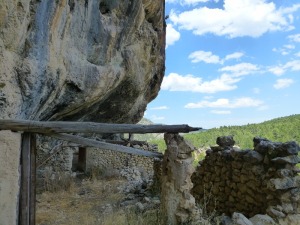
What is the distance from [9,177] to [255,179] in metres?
4.57

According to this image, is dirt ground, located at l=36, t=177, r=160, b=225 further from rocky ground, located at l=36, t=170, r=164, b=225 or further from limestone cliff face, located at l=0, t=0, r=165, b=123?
limestone cliff face, located at l=0, t=0, r=165, b=123

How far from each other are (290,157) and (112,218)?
136 inches

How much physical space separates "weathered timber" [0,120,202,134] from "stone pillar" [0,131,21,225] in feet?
0.38

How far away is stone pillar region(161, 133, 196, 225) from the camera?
16.5 feet

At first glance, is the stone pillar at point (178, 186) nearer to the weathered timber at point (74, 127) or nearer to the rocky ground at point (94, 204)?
the rocky ground at point (94, 204)

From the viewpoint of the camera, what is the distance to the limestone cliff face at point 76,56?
479cm

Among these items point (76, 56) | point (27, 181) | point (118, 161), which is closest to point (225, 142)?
point (76, 56)

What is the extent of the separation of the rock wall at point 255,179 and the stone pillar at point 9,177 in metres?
3.70

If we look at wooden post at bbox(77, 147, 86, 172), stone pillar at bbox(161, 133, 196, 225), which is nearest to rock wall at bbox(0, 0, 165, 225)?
stone pillar at bbox(161, 133, 196, 225)

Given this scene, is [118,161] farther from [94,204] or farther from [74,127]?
[74,127]

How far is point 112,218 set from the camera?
558 centimetres

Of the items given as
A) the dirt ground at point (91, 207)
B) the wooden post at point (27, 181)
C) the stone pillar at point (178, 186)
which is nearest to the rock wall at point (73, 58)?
the wooden post at point (27, 181)

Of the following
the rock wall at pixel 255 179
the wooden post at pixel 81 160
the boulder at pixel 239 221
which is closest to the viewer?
the boulder at pixel 239 221

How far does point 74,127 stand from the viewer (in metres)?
3.54
